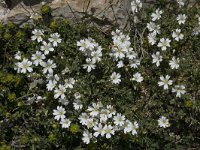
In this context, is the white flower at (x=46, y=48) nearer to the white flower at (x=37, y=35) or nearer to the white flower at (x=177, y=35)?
the white flower at (x=37, y=35)

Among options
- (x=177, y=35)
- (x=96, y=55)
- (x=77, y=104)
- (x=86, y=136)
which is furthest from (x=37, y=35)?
(x=177, y=35)

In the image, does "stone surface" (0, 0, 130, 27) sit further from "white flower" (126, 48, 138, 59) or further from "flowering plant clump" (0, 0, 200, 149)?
"white flower" (126, 48, 138, 59)

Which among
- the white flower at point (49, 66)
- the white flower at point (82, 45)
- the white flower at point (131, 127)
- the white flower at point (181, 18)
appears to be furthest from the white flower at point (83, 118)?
the white flower at point (181, 18)

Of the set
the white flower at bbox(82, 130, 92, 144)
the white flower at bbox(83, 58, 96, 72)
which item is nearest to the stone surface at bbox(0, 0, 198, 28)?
the white flower at bbox(83, 58, 96, 72)

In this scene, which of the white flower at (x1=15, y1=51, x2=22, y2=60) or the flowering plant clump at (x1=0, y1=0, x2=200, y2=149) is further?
the white flower at (x1=15, y1=51, x2=22, y2=60)

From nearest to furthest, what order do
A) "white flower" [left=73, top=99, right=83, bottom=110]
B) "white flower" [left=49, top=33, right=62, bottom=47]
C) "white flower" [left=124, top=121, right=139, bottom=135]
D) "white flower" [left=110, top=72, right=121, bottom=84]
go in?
"white flower" [left=124, top=121, right=139, bottom=135] → "white flower" [left=73, top=99, right=83, bottom=110] → "white flower" [left=110, top=72, right=121, bottom=84] → "white flower" [left=49, top=33, right=62, bottom=47]

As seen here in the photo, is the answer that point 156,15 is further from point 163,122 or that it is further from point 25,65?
point 25,65

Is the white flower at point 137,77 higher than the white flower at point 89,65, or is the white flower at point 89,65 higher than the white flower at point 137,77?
the white flower at point 89,65

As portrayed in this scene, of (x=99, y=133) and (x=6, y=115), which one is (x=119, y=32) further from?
(x=6, y=115)

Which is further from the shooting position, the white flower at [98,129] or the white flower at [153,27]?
the white flower at [153,27]

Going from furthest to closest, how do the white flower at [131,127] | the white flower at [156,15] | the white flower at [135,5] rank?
the white flower at [135,5] → the white flower at [156,15] → the white flower at [131,127]

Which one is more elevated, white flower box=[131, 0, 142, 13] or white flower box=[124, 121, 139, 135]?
white flower box=[131, 0, 142, 13]
